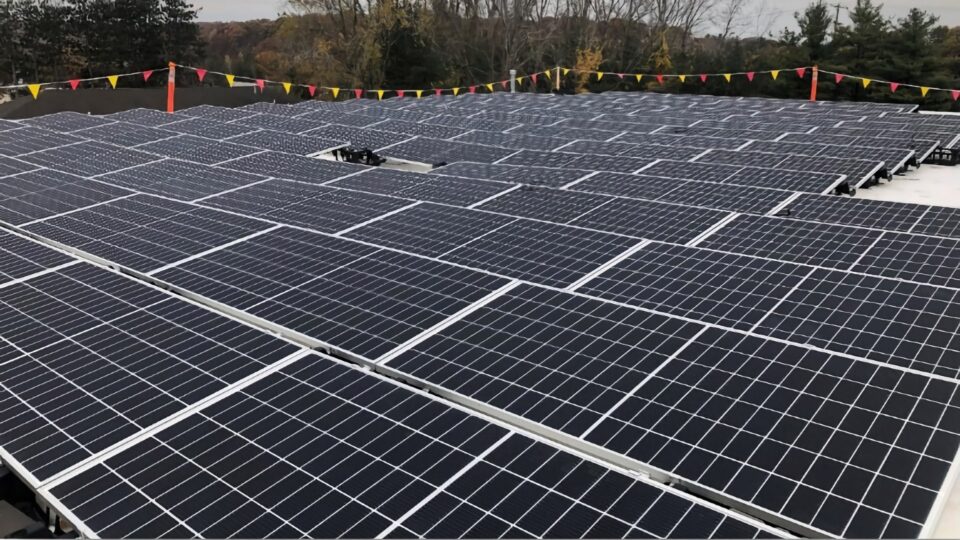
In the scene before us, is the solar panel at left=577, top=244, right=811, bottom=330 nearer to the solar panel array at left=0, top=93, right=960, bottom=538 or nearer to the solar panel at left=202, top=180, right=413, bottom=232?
the solar panel array at left=0, top=93, right=960, bottom=538

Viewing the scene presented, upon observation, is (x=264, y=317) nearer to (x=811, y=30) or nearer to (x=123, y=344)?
(x=123, y=344)

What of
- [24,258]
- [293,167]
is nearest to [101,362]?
[24,258]

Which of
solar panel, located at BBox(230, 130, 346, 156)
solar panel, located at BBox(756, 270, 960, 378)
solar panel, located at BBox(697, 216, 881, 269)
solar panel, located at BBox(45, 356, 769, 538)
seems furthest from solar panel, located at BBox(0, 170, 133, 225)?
solar panel, located at BBox(756, 270, 960, 378)

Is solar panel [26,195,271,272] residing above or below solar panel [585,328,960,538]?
above

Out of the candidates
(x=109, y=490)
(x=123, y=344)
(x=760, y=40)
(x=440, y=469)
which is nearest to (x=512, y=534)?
(x=440, y=469)

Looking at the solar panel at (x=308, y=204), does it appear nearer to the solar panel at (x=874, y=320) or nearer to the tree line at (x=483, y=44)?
the solar panel at (x=874, y=320)

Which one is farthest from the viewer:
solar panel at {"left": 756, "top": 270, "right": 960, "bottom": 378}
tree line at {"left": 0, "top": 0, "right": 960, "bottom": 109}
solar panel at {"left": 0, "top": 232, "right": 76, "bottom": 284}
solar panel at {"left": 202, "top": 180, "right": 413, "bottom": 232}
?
tree line at {"left": 0, "top": 0, "right": 960, "bottom": 109}
